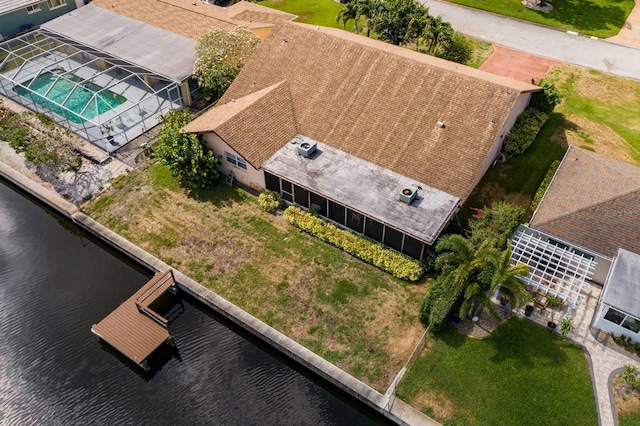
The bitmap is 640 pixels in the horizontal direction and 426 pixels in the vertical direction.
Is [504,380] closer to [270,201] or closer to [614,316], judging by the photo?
[614,316]

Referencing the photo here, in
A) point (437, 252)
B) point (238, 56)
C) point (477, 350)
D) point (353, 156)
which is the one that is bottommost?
point (477, 350)

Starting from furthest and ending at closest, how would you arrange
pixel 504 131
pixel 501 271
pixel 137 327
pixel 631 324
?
pixel 504 131 < pixel 137 327 < pixel 631 324 < pixel 501 271

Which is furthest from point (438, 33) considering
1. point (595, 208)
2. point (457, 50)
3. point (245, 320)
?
point (245, 320)

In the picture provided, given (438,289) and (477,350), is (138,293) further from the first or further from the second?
(477,350)

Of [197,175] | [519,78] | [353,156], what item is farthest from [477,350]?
[519,78]

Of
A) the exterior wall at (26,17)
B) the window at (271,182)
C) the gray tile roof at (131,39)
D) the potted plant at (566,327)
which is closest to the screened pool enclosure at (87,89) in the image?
the gray tile roof at (131,39)
